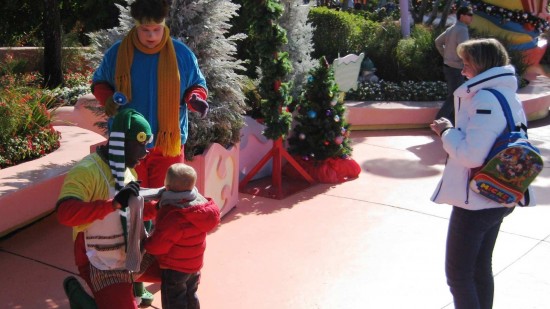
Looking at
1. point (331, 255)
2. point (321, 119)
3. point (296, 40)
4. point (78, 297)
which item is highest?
point (296, 40)

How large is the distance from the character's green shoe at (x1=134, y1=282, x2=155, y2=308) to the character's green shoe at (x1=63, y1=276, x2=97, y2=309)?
73cm

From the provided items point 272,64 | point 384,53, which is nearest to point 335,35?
point 384,53

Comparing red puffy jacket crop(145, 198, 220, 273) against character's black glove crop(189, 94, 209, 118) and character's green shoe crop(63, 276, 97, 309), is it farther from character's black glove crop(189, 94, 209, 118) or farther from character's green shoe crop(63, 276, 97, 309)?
character's black glove crop(189, 94, 209, 118)

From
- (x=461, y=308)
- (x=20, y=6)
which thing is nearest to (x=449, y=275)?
(x=461, y=308)

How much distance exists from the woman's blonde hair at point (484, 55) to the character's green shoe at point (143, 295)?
89.7 inches

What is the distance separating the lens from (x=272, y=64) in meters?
5.66

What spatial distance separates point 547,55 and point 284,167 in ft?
39.8

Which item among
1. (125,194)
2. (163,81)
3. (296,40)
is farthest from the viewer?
(296,40)

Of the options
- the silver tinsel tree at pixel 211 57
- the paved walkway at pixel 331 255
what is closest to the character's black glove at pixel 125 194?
the paved walkway at pixel 331 255

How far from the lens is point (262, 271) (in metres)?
4.44

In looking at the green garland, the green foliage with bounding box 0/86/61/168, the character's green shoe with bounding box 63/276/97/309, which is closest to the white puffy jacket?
the character's green shoe with bounding box 63/276/97/309

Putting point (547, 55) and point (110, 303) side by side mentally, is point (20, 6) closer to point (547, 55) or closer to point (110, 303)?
point (110, 303)

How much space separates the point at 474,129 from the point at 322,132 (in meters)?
3.36

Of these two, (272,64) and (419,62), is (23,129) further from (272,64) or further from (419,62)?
(419,62)
